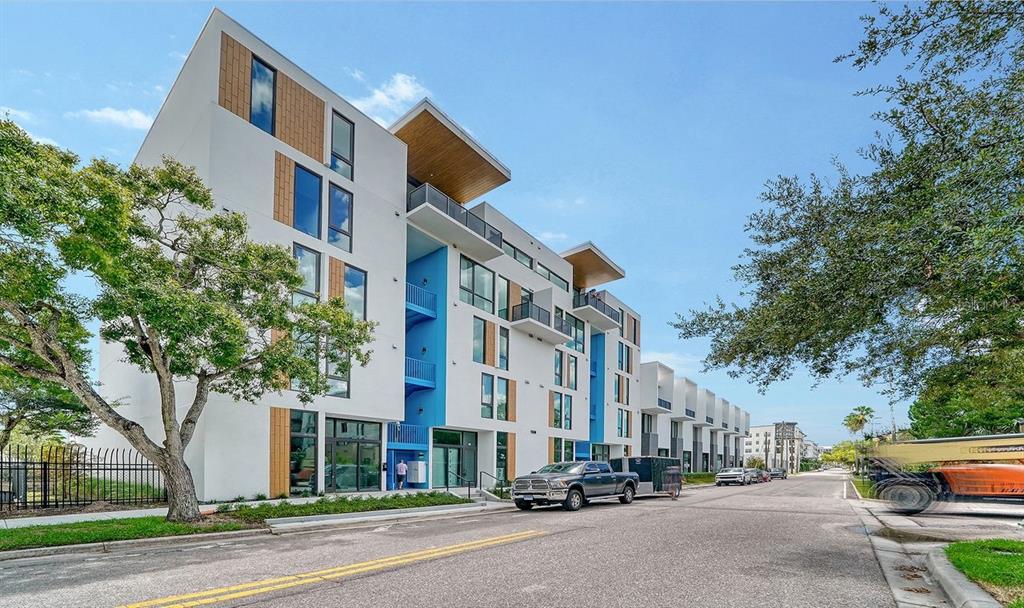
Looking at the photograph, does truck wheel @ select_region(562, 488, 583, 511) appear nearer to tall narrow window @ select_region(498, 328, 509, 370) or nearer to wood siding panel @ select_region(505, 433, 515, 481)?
wood siding panel @ select_region(505, 433, 515, 481)

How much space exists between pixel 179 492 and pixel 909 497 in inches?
876

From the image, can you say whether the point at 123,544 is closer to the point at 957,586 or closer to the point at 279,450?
the point at 279,450

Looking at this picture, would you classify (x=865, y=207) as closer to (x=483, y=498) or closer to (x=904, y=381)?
(x=904, y=381)

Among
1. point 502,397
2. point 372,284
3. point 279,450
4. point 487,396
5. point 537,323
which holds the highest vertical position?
point 372,284

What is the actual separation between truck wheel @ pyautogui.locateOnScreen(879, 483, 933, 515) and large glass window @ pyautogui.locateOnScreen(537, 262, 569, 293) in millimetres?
21816

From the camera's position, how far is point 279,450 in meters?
19.6

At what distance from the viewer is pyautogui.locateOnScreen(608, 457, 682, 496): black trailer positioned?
28.1m

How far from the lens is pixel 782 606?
6793mm

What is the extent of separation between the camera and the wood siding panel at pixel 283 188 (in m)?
20.7

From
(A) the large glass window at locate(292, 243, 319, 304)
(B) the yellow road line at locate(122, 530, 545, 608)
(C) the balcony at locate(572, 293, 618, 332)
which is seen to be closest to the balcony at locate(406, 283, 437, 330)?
(A) the large glass window at locate(292, 243, 319, 304)

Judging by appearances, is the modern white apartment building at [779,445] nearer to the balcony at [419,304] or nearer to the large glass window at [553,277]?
the large glass window at [553,277]

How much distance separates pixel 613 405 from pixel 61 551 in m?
39.7

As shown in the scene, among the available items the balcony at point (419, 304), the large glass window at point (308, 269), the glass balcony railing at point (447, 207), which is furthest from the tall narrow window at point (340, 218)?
the balcony at point (419, 304)

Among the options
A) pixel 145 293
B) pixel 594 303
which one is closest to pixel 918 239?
pixel 145 293
